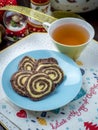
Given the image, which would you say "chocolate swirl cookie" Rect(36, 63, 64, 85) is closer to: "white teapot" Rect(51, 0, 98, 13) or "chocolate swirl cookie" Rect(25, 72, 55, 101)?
"chocolate swirl cookie" Rect(25, 72, 55, 101)

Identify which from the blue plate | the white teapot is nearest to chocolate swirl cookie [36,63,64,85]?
the blue plate

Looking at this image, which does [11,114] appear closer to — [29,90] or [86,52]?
[29,90]

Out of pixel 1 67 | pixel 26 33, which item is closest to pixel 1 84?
pixel 1 67

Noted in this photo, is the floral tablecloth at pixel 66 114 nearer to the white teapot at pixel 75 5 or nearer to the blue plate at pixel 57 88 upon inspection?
the blue plate at pixel 57 88

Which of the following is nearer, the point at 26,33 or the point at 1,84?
the point at 1,84

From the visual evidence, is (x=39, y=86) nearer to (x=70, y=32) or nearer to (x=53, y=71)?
(x=53, y=71)

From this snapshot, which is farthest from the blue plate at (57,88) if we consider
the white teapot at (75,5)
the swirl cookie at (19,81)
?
the white teapot at (75,5)
